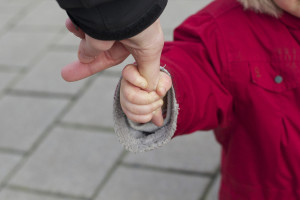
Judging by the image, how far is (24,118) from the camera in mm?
2539

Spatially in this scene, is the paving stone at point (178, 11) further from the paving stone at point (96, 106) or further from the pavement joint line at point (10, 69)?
the pavement joint line at point (10, 69)

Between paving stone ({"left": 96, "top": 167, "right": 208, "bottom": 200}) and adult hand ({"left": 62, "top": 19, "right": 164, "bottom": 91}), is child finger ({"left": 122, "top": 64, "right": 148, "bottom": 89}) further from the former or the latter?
paving stone ({"left": 96, "top": 167, "right": 208, "bottom": 200})

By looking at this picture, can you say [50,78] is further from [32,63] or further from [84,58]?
[84,58]

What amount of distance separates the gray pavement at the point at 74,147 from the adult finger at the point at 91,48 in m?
1.12

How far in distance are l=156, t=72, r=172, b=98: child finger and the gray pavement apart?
101 centimetres

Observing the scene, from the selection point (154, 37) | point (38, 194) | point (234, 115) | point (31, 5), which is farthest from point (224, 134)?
point (31, 5)

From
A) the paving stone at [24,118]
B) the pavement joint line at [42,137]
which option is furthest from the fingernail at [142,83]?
the paving stone at [24,118]

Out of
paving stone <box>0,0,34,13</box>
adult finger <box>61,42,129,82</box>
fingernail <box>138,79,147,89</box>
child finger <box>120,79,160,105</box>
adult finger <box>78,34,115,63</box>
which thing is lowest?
paving stone <box>0,0,34,13</box>

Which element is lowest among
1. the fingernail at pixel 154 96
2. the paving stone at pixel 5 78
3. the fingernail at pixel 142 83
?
the paving stone at pixel 5 78

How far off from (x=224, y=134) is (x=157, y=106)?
47 centimetres

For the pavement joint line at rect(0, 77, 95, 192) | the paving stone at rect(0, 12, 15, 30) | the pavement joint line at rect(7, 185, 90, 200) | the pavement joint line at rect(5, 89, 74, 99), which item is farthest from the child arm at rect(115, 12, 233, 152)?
the paving stone at rect(0, 12, 15, 30)

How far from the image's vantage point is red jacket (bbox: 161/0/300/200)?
1216 mm

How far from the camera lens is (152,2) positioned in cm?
80

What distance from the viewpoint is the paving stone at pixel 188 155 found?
210cm
